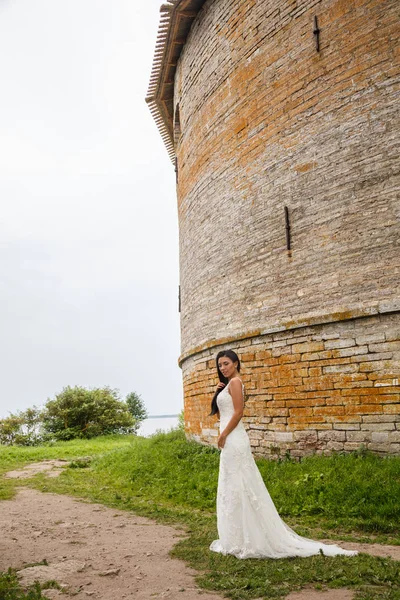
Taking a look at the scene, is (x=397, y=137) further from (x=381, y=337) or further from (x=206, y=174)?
(x=206, y=174)

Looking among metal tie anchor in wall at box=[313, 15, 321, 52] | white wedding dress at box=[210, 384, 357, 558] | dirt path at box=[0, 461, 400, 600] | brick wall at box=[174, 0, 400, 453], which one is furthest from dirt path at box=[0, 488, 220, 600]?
metal tie anchor in wall at box=[313, 15, 321, 52]

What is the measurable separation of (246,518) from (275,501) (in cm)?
215

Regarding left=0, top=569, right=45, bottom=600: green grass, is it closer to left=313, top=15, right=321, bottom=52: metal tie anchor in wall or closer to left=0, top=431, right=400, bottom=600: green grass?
left=0, top=431, right=400, bottom=600: green grass

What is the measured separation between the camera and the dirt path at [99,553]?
151 inches

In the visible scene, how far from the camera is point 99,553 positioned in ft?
16.5

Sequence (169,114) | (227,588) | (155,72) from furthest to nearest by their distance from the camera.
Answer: (169,114) → (155,72) → (227,588)

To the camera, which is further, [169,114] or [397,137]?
[169,114]

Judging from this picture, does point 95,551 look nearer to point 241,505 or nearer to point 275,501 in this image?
point 241,505

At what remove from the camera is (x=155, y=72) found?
13859 mm

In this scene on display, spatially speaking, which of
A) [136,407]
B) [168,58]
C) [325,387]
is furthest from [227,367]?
[136,407]

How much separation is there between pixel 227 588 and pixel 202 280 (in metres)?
7.79

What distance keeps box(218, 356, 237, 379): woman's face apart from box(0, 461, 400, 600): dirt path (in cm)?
176

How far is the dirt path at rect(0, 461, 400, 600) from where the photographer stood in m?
3.83

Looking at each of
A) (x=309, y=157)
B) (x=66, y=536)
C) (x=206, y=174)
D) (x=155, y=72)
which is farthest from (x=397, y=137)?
(x=155, y=72)
